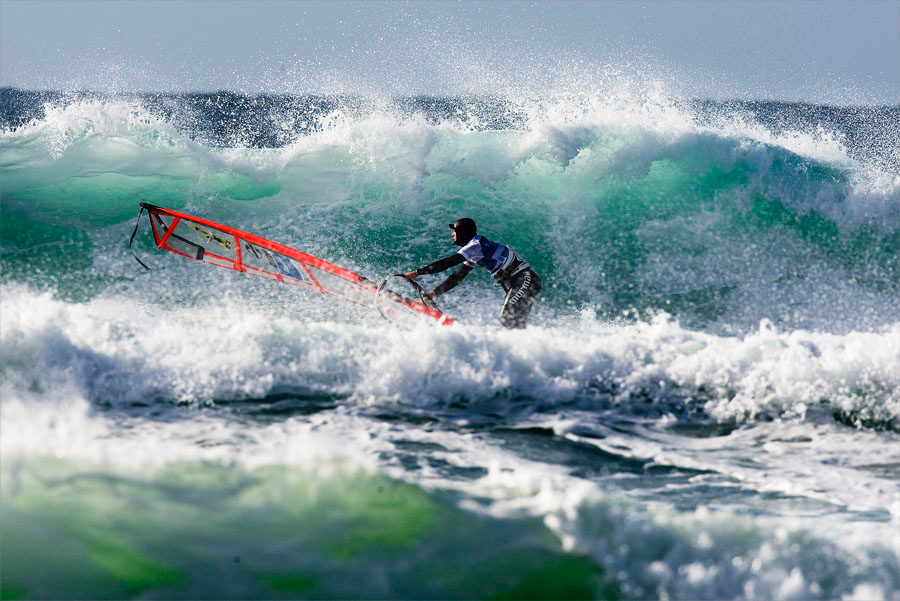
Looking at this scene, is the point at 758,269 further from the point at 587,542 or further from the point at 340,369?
the point at 587,542

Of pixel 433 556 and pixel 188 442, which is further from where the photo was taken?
pixel 188 442

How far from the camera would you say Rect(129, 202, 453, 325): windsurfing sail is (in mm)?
7148

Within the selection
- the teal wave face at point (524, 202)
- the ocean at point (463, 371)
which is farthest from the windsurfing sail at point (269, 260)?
the teal wave face at point (524, 202)

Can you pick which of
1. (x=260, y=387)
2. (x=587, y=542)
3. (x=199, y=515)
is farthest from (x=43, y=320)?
(x=587, y=542)

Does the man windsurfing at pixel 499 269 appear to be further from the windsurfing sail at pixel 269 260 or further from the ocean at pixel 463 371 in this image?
the windsurfing sail at pixel 269 260

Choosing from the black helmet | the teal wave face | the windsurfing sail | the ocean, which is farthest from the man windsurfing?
the teal wave face

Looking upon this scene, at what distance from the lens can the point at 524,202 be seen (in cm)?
1059

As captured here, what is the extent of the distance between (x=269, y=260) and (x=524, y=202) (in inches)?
163

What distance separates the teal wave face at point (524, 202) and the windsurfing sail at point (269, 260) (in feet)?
6.02

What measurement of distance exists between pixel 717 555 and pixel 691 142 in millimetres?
8824

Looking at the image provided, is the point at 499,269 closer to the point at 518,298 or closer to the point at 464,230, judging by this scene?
the point at 518,298

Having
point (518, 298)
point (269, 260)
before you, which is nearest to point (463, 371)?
point (518, 298)

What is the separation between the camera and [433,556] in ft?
10.8

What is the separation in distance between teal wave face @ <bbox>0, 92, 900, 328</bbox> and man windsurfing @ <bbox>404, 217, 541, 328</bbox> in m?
2.27
